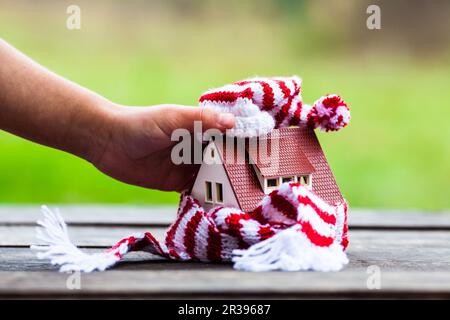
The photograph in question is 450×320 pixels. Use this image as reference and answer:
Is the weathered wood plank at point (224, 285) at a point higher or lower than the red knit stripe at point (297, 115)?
lower

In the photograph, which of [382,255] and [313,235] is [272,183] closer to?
[313,235]

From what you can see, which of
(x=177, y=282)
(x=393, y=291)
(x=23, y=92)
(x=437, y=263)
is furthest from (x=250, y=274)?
(x=23, y=92)

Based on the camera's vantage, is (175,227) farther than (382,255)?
No

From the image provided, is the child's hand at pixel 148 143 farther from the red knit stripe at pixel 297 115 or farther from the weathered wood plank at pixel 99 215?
the weathered wood plank at pixel 99 215

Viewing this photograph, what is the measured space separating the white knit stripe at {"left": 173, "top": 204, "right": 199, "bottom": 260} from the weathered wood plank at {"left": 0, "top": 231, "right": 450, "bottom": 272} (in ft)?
0.12

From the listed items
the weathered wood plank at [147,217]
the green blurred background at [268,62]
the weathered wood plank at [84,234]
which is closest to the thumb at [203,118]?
the weathered wood plank at [84,234]

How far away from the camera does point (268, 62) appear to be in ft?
18.0

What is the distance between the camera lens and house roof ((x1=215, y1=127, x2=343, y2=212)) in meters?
1.41

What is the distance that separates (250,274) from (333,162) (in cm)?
290

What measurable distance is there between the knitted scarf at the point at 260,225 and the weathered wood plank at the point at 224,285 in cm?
5

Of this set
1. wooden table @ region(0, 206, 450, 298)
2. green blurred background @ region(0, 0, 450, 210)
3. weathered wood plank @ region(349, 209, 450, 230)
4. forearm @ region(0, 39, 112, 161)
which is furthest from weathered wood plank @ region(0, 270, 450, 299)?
green blurred background @ region(0, 0, 450, 210)

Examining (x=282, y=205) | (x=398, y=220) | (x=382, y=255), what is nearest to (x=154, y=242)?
(x=282, y=205)

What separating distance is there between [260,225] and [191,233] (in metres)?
0.14

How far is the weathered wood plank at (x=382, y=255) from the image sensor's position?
1405mm
